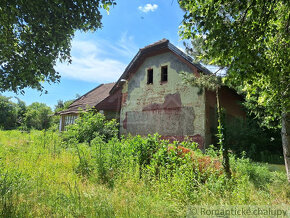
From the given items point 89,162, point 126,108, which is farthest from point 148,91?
point 89,162

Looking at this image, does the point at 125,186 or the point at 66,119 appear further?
the point at 66,119

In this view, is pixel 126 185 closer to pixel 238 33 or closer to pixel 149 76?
pixel 238 33

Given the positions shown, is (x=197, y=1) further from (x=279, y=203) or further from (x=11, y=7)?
(x=279, y=203)

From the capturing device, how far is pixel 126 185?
4.23 meters

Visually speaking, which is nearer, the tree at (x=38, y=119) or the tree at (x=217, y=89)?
the tree at (x=217, y=89)

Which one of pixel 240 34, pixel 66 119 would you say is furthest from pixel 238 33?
pixel 66 119

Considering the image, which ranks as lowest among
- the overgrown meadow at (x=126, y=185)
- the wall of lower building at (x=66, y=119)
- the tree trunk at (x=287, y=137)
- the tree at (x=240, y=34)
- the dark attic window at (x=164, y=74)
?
the overgrown meadow at (x=126, y=185)

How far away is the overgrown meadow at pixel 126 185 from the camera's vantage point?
317cm

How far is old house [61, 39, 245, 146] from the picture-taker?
10.3 meters

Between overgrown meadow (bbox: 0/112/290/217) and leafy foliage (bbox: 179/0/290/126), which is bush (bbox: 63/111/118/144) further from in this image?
leafy foliage (bbox: 179/0/290/126)

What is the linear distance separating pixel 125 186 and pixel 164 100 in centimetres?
808

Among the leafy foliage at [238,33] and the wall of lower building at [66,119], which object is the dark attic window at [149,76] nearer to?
the wall of lower building at [66,119]

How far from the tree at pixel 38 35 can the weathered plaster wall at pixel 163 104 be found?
7185 mm

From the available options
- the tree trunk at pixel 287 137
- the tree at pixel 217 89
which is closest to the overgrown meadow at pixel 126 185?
the tree at pixel 217 89
